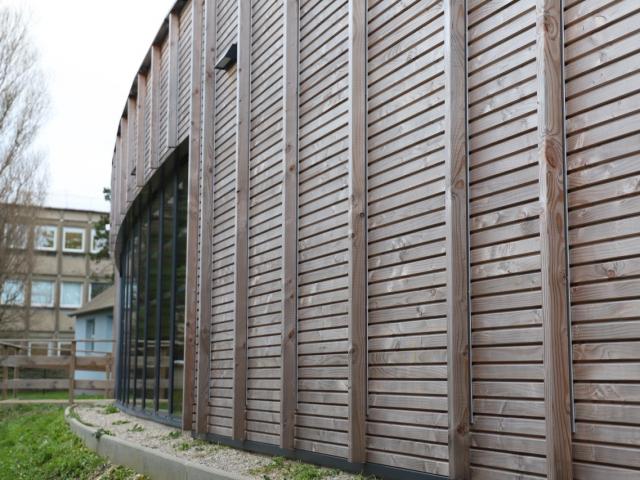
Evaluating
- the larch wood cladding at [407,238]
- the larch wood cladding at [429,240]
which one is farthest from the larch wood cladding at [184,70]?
the larch wood cladding at [407,238]

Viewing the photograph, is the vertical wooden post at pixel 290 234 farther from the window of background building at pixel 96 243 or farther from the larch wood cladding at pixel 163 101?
the window of background building at pixel 96 243

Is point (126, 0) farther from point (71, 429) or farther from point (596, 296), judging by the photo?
point (596, 296)

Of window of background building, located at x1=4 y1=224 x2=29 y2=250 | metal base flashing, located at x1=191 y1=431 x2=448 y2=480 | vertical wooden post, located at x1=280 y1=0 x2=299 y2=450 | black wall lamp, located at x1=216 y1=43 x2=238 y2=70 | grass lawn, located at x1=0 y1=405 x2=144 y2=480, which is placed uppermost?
window of background building, located at x1=4 y1=224 x2=29 y2=250

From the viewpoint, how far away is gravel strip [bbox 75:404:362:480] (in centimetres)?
680

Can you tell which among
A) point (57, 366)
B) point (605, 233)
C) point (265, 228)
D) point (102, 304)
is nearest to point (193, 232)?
point (265, 228)

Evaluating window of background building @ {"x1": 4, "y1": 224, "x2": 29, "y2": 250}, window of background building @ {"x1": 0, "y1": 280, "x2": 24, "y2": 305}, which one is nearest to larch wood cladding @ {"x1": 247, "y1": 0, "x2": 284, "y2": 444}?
window of background building @ {"x1": 4, "y1": 224, "x2": 29, "y2": 250}

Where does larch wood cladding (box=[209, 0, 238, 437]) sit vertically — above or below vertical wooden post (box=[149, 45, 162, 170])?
below

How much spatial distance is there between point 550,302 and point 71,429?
10261 mm

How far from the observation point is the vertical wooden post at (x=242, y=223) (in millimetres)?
8508

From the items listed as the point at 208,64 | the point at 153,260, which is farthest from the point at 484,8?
the point at 153,260

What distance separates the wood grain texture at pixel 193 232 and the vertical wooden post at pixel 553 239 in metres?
6.09

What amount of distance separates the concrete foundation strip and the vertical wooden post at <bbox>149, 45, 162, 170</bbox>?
392 centimetres

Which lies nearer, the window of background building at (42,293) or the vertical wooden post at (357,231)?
the vertical wooden post at (357,231)

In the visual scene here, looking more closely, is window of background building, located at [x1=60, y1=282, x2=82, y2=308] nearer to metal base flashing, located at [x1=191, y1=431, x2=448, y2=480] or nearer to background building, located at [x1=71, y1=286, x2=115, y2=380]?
background building, located at [x1=71, y1=286, x2=115, y2=380]
